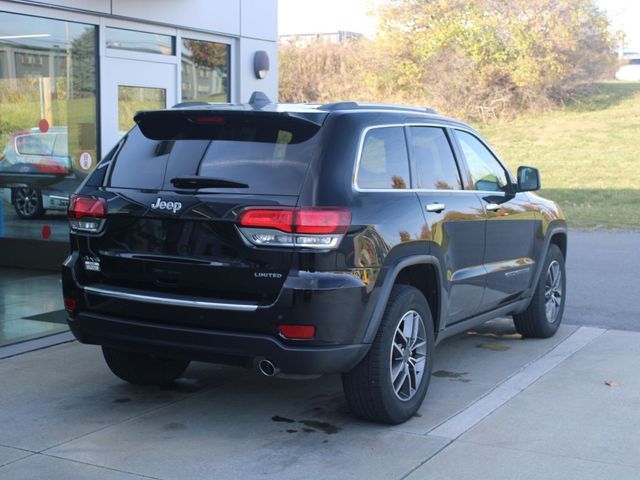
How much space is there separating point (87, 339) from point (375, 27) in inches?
1405

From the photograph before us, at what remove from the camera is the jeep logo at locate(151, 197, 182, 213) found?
490 cm

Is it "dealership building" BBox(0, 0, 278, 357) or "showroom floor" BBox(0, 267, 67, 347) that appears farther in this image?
"dealership building" BBox(0, 0, 278, 357)

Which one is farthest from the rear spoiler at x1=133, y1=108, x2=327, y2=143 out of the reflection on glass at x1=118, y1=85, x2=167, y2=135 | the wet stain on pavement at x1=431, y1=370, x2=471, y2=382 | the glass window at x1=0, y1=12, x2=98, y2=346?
the reflection on glass at x1=118, y1=85, x2=167, y2=135

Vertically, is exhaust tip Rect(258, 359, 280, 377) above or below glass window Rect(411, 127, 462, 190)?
below

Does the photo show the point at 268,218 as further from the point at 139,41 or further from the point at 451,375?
the point at 139,41

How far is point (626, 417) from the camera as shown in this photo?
5453 millimetres

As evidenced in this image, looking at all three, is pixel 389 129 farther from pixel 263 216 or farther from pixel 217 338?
pixel 217 338

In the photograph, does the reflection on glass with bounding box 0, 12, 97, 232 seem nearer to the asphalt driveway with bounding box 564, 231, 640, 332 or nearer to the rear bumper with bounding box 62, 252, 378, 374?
the rear bumper with bounding box 62, 252, 378, 374

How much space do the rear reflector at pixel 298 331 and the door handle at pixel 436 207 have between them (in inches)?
51.9

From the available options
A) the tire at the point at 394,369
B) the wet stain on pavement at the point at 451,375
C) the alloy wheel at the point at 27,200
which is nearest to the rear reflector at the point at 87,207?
the tire at the point at 394,369

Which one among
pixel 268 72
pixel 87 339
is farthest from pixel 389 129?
pixel 268 72

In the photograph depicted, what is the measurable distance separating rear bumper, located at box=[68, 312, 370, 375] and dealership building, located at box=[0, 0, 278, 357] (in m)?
3.02

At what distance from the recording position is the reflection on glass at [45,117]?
8719 mm

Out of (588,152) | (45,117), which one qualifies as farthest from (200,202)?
(588,152)
